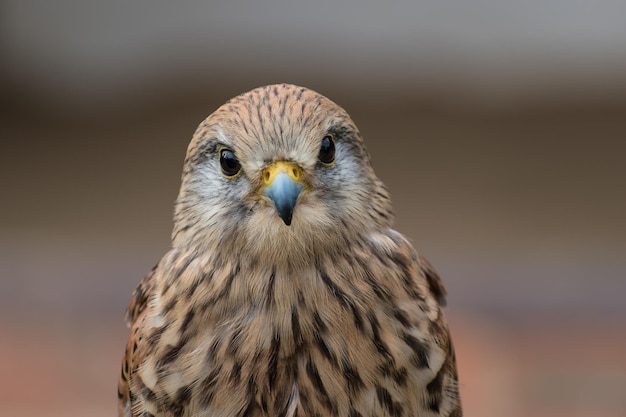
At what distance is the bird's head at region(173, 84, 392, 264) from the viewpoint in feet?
7.79

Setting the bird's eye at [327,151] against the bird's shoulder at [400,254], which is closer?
the bird's eye at [327,151]

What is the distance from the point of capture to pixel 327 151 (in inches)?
96.3

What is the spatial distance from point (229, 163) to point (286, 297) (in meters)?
0.32

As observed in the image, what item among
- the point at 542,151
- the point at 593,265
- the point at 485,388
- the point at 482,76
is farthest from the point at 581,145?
the point at 485,388

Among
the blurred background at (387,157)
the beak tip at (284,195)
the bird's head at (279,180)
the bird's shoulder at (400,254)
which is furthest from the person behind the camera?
the blurred background at (387,157)

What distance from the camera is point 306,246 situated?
2426 millimetres

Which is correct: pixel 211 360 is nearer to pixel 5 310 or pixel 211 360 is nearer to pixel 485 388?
pixel 485 388

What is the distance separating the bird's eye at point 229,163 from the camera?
8.00ft

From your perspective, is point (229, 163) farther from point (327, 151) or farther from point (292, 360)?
point (292, 360)

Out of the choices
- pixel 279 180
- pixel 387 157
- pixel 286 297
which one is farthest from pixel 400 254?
pixel 387 157

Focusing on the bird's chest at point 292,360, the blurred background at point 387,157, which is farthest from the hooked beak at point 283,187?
the blurred background at point 387,157

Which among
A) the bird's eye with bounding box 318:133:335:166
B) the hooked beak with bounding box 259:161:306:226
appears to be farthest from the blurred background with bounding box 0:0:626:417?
the hooked beak with bounding box 259:161:306:226

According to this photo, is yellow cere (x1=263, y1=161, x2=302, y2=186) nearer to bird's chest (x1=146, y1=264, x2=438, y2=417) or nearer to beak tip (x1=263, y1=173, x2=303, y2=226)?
beak tip (x1=263, y1=173, x2=303, y2=226)

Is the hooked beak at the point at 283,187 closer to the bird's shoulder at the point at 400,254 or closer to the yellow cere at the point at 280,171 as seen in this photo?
the yellow cere at the point at 280,171
